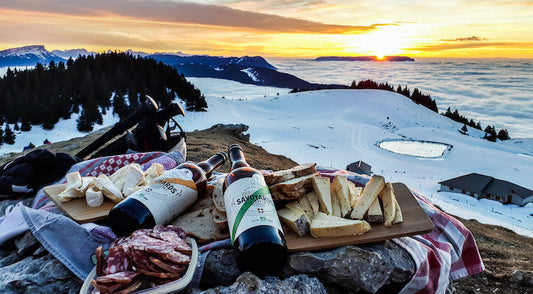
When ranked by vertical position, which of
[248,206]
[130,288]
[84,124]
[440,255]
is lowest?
[84,124]

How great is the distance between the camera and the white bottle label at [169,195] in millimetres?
1850

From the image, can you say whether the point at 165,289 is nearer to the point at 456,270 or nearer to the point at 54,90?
the point at 456,270

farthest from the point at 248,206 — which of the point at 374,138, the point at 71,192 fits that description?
the point at 374,138

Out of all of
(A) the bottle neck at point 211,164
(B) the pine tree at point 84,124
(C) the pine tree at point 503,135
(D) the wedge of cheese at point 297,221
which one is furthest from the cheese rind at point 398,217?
(C) the pine tree at point 503,135

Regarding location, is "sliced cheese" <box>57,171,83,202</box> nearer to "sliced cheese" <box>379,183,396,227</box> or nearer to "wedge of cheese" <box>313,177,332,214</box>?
"wedge of cheese" <box>313,177,332,214</box>

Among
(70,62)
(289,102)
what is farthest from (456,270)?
(289,102)

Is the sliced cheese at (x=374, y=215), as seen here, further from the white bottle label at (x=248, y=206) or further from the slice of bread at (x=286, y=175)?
the white bottle label at (x=248, y=206)

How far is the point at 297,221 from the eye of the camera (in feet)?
6.06

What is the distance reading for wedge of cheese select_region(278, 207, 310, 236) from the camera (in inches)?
72.8

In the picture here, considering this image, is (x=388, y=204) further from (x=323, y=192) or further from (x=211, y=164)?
(x=211, y=164)

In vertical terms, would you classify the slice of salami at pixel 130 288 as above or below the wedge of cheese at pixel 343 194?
below

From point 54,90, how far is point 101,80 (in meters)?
4.79

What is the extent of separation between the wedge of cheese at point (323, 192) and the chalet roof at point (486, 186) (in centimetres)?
3100

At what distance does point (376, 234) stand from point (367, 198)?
22 centimetres
